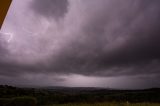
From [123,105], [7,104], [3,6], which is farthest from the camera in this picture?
[7,104]

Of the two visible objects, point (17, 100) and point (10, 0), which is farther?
point (17, 100)

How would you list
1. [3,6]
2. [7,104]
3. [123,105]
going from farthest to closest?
1. [7,104]
2. [123,105]
3. [3,6]

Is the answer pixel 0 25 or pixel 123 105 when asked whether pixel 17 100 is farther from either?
pixel 0 25

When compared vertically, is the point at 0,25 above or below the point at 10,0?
below

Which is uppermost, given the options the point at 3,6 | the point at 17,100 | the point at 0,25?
the point at 17,100

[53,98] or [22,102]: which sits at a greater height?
[53,98]

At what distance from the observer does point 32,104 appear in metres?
26.7

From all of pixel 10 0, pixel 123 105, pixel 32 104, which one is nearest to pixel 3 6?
pixel 10 0

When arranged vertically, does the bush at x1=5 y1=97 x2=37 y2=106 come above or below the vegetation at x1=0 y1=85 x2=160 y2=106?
below

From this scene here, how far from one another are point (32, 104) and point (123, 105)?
11.5 m

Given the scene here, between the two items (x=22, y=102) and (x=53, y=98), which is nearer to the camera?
(x=22, y=102)

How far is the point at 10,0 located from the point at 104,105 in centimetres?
1821

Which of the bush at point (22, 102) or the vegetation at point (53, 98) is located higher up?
the vegetation at point (53, 98)

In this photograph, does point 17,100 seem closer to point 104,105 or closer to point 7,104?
point 7,104
